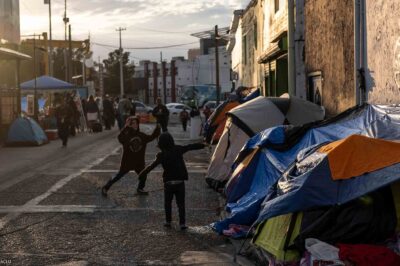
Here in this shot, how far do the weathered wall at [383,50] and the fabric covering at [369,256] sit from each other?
370 cm

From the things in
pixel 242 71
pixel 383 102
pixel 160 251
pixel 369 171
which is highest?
pixel 242 71

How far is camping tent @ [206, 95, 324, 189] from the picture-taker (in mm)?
10648

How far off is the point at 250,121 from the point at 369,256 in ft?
18.9

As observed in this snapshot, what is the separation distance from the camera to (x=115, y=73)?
9025cm

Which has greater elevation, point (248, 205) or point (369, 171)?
point (369, 171)

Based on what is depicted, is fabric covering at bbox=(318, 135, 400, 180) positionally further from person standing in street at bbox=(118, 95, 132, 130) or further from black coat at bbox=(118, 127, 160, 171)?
person standing in street at bbox=(118, 95, 132, 130)

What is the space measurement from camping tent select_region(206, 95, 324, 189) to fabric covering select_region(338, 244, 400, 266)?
5.52 meters

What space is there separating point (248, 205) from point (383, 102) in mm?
2646

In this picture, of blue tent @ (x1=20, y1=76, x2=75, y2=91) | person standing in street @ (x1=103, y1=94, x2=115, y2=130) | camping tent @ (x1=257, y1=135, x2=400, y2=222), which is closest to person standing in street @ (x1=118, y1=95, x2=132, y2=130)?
person standing in street @ (x1=103, y1=94, x2=115, y2=130)

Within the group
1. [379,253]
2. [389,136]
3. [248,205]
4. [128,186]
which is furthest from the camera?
[128,186]

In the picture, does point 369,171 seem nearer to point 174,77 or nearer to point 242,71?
point 242,71

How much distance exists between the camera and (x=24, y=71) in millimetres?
61125

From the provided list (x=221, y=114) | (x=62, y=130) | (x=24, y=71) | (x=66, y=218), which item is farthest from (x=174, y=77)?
(x=66, y=218)

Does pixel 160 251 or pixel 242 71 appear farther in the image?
pixel 242 71
